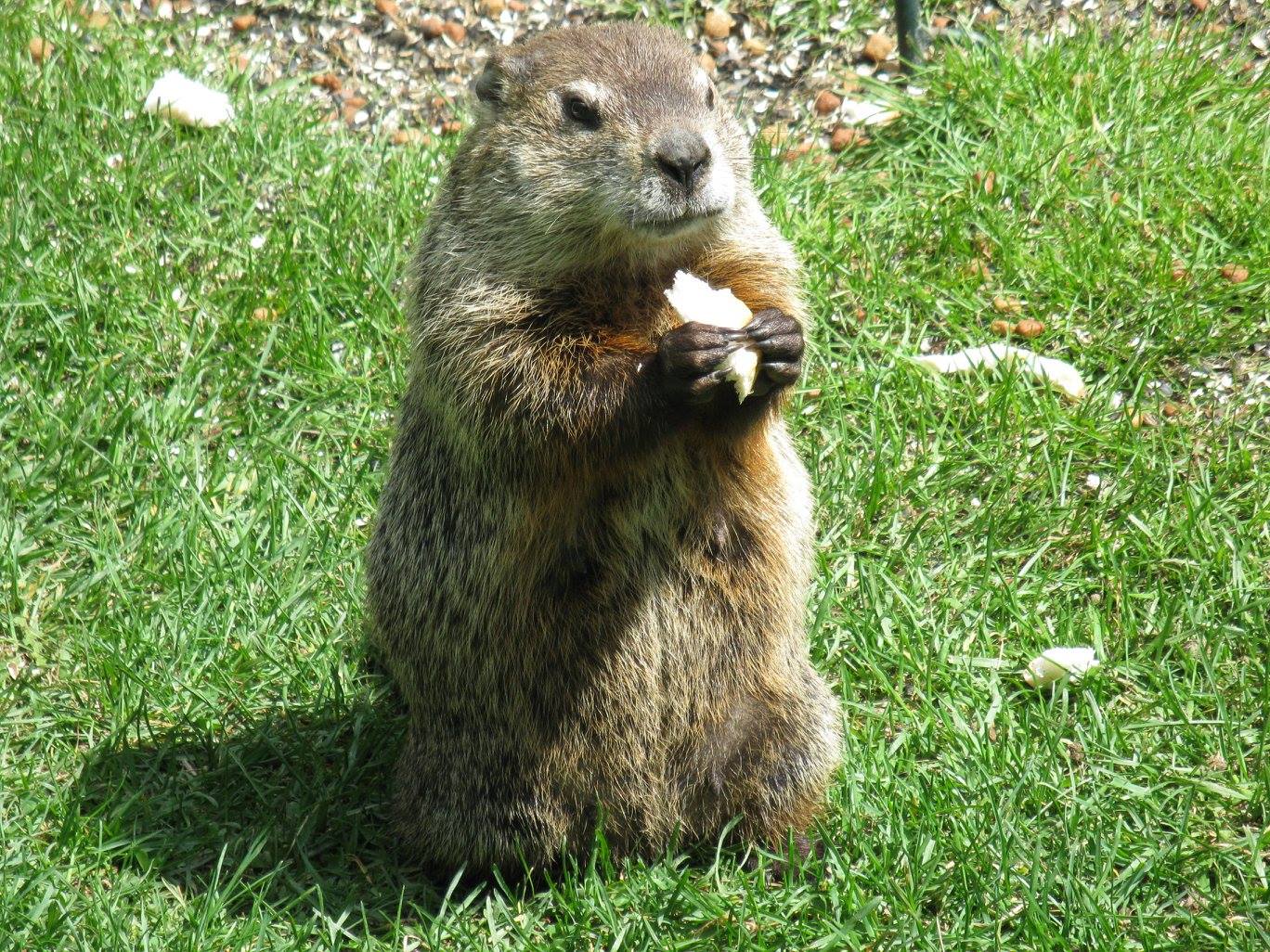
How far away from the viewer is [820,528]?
5.54 metres

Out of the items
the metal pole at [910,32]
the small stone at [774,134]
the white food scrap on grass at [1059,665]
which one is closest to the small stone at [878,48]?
the metal pole at [910,32]

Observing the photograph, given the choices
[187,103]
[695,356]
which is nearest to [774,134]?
[187,103]

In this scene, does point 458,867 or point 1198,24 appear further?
point 1198,24

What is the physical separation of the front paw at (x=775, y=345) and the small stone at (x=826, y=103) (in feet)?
11.3

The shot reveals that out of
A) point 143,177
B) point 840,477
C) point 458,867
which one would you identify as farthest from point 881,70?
point 458,867

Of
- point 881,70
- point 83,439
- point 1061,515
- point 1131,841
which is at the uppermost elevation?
point 881,70

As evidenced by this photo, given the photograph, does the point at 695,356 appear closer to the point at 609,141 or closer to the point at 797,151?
the point at 609,141

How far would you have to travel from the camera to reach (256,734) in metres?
4.92

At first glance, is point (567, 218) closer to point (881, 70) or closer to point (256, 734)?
point (256, 734)

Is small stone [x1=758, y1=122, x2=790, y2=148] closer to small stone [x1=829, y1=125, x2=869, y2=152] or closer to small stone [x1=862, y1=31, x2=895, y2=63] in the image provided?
small stone [x1=829, y1=125, x2=869, y2=152]

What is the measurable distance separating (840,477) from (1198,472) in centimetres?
126

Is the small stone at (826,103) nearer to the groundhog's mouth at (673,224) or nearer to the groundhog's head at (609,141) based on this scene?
the groundhog's head at (609,141)

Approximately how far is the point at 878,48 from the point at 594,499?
3.97 m

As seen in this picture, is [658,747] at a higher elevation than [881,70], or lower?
lower
